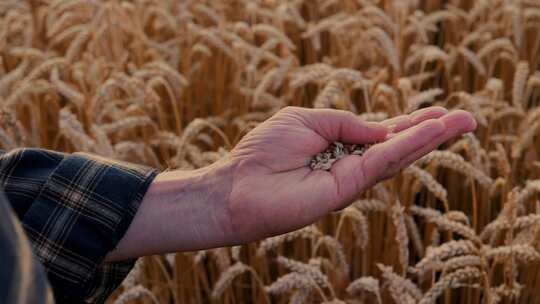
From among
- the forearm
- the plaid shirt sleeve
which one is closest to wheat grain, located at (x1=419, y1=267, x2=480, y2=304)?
the forearm

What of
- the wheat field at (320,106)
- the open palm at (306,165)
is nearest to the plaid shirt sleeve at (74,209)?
the open palm at (306,165)

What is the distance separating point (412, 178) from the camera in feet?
6.30

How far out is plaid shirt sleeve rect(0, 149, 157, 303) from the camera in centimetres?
122

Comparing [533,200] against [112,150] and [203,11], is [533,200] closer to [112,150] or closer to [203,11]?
[112,150]

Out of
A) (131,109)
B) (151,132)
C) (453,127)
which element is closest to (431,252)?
(453,127)

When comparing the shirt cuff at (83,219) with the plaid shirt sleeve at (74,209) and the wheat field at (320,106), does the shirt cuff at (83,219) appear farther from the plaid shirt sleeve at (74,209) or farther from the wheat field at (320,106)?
the wheat field at (320,106)

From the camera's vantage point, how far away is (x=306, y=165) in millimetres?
1354

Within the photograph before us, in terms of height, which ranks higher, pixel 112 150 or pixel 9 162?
pixel 9 162

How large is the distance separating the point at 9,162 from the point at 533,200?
1.11 meters

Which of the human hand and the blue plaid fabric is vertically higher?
the blue plaid fabric

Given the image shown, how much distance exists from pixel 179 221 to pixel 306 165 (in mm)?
199

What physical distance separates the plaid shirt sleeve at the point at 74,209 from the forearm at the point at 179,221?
20 millimetres

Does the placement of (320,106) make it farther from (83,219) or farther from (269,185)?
(83,219)

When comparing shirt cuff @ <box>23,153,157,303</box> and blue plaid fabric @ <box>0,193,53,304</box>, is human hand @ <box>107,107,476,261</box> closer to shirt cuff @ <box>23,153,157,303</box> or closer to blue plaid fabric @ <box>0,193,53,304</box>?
shirt cuff @ <box>23,153,157,303</box>
